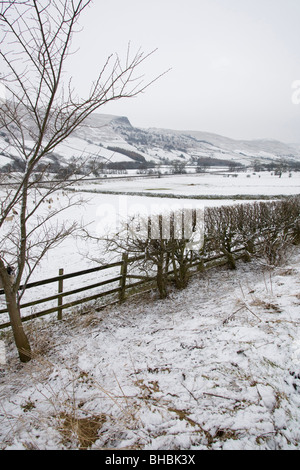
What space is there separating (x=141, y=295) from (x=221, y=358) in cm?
426

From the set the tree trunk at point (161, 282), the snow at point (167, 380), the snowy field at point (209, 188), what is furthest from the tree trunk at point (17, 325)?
the snowy field at point (209, 188)

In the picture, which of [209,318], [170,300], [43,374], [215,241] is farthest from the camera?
[215,241]

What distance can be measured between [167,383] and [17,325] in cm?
252

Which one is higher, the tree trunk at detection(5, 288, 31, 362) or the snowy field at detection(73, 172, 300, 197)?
the snowy field at detection(73, 172, 300, 197)

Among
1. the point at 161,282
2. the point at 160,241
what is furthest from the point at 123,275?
the point at 160,241

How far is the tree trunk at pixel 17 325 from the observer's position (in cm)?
363

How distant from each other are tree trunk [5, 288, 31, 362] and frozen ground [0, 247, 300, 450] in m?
0.18

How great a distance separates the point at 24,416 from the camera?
2.89m

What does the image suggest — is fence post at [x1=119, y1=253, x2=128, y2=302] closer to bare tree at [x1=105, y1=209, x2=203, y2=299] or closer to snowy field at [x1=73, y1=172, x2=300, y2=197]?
bare tree at [x1=105, y1=209, x2=203, y2=299]

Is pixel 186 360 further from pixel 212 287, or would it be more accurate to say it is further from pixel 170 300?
pixel 212 287

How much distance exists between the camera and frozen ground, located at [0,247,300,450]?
2.32 metres

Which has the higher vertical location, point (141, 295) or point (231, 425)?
point (231, 425)

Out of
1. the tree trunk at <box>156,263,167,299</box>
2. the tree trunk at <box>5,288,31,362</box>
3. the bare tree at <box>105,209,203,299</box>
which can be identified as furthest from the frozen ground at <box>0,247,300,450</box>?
the bare tree at <box>105,209,203,299</box>
